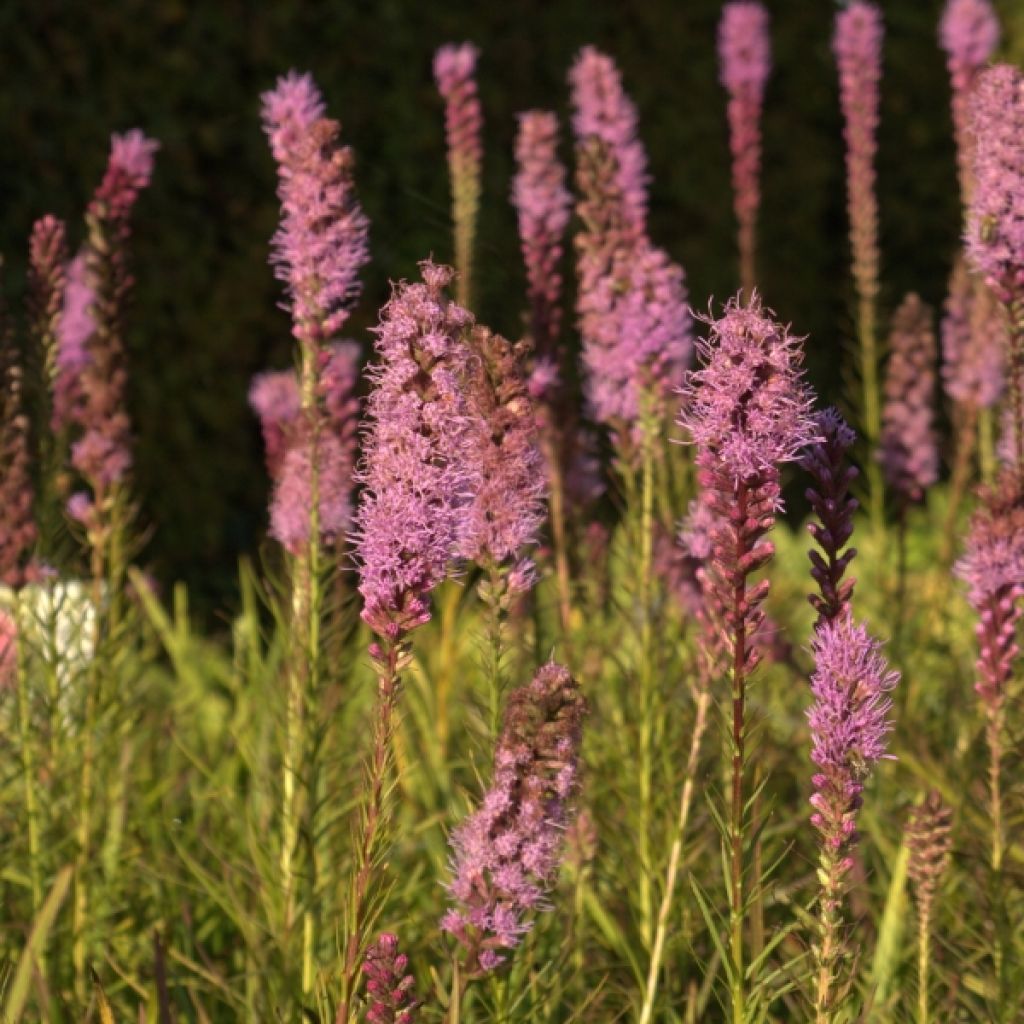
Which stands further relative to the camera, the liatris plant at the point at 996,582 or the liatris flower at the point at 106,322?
the liatris flower at the point at 106,322

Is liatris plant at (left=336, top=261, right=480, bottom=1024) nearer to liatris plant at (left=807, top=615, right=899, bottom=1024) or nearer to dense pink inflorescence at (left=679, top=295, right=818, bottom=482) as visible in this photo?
dense pink inflorescence at (left=679, top=295, right=818, bottom=482)

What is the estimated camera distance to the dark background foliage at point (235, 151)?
6598 mm

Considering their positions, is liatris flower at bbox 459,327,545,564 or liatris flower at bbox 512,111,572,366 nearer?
liatris flower at bbox 459,327,545,564

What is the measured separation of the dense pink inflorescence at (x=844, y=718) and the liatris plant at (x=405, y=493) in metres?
0.48

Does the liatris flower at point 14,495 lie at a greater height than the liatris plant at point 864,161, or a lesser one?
lesser

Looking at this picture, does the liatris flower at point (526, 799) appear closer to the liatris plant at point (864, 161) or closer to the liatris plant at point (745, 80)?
the liatris plant at point (864, 161)

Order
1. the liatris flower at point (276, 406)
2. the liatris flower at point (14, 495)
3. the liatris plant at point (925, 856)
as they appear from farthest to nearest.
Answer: the liatris flower at point (276, 406) → the liatris flower at point (14, 495) → the liatris plant at point (925, 856)

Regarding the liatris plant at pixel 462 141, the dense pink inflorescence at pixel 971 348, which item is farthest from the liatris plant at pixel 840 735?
the dense pink inflorescence at pixel 971 348

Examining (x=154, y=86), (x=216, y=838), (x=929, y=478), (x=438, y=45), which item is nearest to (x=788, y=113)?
(x=438, y=45)

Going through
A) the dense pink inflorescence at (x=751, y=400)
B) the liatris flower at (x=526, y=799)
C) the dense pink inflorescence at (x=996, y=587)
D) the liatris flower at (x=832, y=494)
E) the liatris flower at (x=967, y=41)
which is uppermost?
the liatris flower at (x=967, y=41)

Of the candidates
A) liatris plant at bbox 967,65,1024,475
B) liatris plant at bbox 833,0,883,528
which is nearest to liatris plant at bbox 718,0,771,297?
liatris plant at bbox 833,0,883,528

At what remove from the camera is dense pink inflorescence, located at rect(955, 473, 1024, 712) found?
2752 millimetres

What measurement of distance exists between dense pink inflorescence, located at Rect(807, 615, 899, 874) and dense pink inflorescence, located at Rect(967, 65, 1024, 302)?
4.26 ft

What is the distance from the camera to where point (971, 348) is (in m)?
5.35
